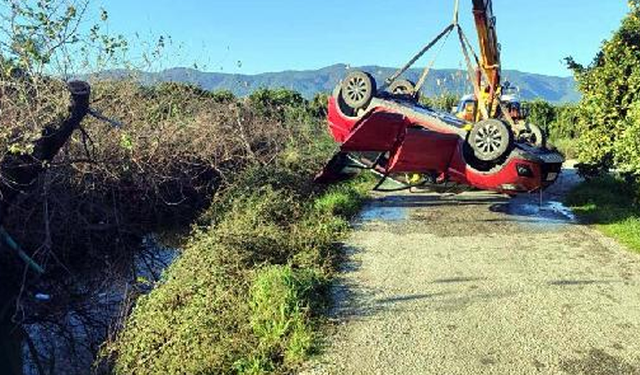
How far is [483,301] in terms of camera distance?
249 inches

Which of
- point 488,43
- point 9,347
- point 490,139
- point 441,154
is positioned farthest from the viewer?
point 488,43

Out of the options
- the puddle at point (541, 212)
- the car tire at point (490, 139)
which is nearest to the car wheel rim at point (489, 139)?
the car tire at point (490, 139)

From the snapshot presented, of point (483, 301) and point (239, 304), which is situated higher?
point (239, 304)

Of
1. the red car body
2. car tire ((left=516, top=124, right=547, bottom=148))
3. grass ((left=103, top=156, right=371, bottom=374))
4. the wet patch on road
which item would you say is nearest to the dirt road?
the wet patch on road

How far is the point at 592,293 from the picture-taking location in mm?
6664

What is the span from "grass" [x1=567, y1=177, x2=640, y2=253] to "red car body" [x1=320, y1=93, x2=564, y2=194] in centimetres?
112

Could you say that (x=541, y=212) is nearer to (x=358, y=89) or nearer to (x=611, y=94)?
(x=611, y=94)

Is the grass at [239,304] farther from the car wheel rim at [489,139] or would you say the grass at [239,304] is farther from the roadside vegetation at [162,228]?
the car wheel rim at [489,139]

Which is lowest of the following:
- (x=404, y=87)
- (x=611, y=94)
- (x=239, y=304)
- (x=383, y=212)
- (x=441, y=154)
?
(x=383, y=212)

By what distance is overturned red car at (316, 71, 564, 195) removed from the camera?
9.60m

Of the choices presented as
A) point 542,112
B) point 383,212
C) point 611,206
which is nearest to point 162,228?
point 383,212

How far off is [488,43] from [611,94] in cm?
250

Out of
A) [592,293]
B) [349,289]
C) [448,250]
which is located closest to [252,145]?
[448,250]

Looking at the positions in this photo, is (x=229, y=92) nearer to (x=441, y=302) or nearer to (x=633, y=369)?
(x=441, y=302)
